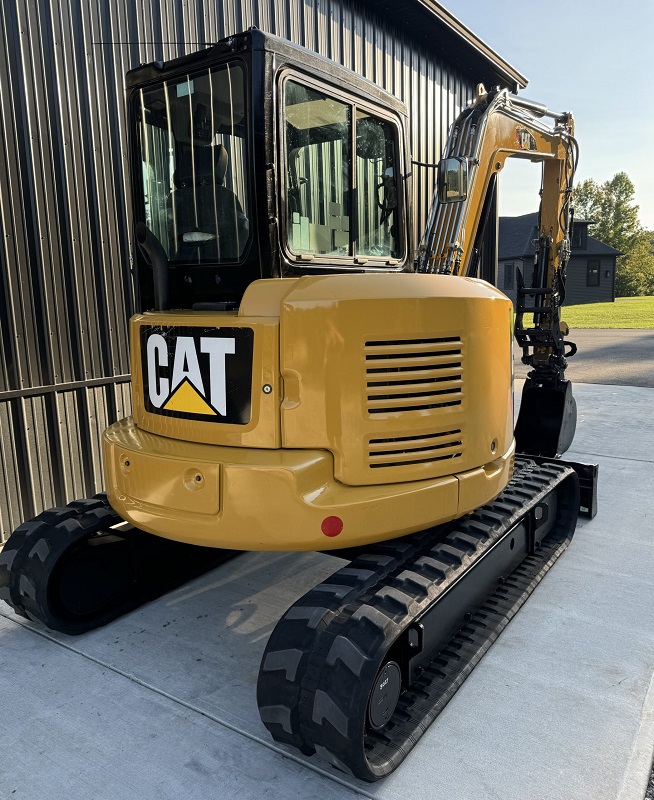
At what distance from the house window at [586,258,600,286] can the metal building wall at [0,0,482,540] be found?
4558 cm

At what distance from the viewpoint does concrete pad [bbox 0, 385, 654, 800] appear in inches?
101

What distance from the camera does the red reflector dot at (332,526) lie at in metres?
2.80

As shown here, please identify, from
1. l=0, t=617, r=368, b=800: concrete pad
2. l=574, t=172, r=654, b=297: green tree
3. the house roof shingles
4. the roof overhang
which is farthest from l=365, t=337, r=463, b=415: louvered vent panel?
l=574, t=172, r=654, b=297: green tree

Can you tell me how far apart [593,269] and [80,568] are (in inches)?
1926

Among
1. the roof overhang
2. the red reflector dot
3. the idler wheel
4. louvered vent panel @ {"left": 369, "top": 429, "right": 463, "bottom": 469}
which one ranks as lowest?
the idler wheel

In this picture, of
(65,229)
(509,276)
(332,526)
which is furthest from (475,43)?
(509,276)

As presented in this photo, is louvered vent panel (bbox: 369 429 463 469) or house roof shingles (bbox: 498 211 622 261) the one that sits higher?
house roof shingles (bbox: 498 211 622 261)

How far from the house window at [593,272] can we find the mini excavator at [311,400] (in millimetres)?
47546

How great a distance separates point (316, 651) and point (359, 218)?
82.2 inches

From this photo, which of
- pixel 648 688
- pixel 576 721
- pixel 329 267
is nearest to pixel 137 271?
pixel 329 267

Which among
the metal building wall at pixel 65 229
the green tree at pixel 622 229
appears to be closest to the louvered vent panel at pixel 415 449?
the metal building wall at pixel 65 229

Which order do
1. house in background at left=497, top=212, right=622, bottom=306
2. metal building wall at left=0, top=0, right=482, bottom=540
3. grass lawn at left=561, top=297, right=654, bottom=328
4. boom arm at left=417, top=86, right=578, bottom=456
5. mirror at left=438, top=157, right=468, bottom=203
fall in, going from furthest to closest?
1. house in background at left=497, top=212, right=622, bottom=306
2. grass lawn at left=561, top=297, right=654, bottom=328
3. metal building wall at left=0, top=0, right=482, bottom=540
4. boom arm at left=417, top=86, right=578, bottom=456
5. mirror at left=438, top=157, right=468, bottom=203

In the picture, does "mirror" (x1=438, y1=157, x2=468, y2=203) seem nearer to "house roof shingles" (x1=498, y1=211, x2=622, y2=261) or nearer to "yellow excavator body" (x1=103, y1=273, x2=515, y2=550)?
"yellow excavator body" (x1=103, y1=273, x2=515, y2=550)

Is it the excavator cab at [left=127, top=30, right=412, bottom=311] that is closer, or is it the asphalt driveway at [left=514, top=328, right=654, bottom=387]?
the excavator cab at [left=127, top=30, right=412, bottom=311]
